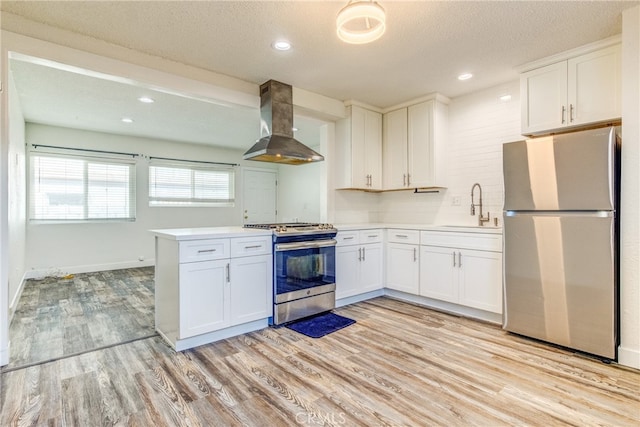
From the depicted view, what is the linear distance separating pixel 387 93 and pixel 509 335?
9.44ft

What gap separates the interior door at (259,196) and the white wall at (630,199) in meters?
6.37

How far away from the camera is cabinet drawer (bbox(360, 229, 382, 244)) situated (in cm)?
386

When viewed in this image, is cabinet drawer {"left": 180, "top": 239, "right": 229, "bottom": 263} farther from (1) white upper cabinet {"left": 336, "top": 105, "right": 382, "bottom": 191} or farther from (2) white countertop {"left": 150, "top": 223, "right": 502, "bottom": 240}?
(1) white upper cabinet {"left": 336, "top": 105, "right": 382, "bottom": 191}

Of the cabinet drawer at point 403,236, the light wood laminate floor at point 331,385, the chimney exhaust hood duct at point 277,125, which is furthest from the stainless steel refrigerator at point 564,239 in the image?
the chimney exhaust hood duct at point 277,125

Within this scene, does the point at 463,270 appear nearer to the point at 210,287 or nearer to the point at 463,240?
the point at 463,240

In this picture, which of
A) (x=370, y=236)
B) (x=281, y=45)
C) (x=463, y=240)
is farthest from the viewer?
(x=370, y=236)

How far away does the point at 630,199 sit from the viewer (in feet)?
7.52

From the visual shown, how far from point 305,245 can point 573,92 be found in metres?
2.76

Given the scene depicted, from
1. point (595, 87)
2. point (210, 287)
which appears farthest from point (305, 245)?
point (595, 87)

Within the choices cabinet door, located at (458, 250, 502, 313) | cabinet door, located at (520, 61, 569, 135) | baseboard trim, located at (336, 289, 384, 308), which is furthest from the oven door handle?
cabinet door, located at (520, 61, 569, 135)

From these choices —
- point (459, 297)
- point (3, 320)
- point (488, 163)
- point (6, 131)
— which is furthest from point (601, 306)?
point (6, 131)

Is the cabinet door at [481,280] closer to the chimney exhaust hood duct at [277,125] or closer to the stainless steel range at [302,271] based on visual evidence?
the stainless steel range at [302,271]

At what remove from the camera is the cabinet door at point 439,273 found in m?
3.41

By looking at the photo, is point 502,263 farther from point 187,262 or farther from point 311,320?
point 187,262
